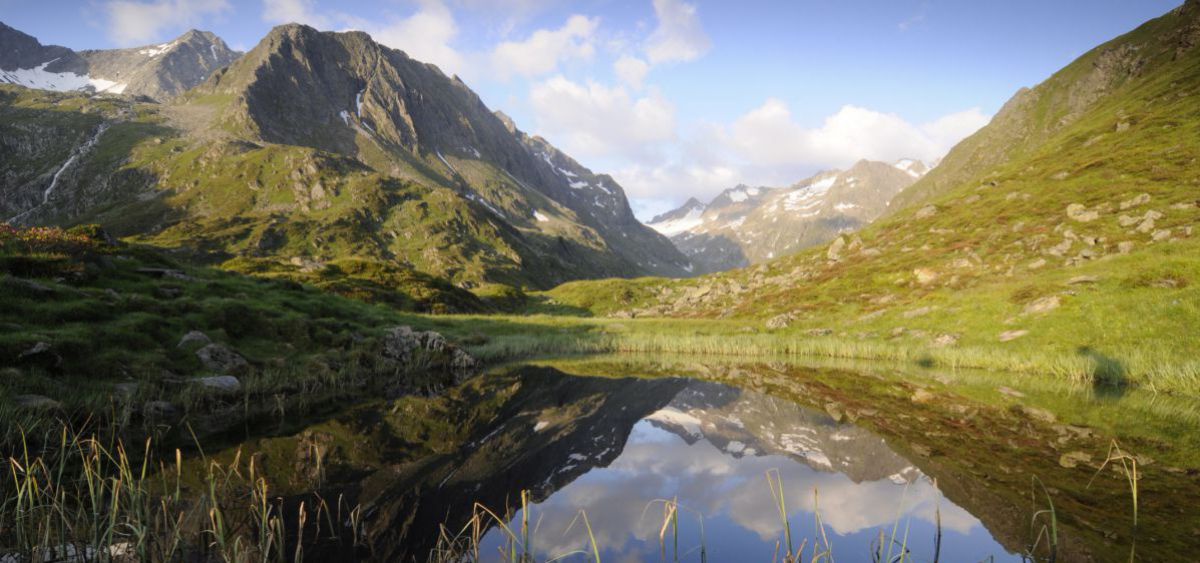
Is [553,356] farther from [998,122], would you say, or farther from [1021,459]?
[998,122]

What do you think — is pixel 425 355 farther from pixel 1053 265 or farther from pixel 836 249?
pixel 836 249

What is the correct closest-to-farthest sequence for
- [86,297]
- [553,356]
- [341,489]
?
1. [341,489]
2. [86,297]
3. [553,356]

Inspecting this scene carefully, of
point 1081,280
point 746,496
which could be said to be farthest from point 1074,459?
point 1081,280

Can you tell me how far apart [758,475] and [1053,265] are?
190 ft

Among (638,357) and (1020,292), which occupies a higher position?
(1020,292)

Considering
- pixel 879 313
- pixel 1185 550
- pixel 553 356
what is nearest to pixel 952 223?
pixel 879 313

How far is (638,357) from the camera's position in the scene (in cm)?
4912

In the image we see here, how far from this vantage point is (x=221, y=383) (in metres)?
22.1

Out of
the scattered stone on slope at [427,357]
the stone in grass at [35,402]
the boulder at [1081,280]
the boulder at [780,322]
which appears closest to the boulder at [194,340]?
the stone in grass at [35,402]

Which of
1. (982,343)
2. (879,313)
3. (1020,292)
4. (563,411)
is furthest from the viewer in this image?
(879,313)

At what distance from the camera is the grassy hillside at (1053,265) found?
3497 centimetres

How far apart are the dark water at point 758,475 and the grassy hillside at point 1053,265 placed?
1437 cm

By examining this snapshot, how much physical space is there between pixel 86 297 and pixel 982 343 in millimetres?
60333

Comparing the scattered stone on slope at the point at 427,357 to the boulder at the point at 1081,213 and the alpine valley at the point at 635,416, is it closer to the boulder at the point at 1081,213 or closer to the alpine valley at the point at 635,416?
the alpine valley at the point at 635,416
